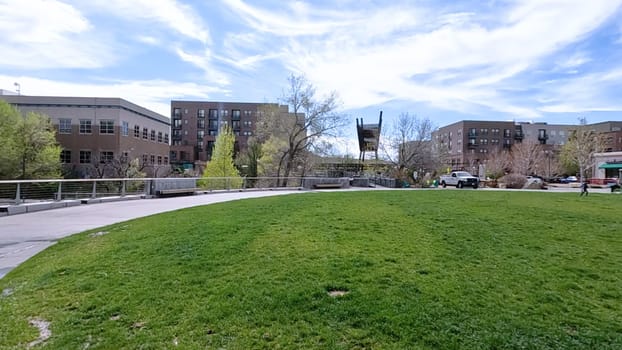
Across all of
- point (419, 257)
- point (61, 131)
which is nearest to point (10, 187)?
point (419, 257)

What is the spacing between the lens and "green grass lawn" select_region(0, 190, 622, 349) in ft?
11.4

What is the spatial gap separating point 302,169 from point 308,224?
3085cm

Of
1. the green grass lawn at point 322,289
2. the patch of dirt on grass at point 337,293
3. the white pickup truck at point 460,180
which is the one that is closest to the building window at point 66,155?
the white pickup truck at point 460,180

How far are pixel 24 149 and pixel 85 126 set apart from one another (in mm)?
21400

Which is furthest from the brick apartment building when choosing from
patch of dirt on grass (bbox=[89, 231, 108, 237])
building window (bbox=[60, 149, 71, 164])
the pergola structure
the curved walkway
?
patch of dirt on grass (bbox=[89, 231, 108, 237])

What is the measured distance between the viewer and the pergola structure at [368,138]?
178 feet

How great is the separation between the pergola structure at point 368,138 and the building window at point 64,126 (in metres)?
43.8

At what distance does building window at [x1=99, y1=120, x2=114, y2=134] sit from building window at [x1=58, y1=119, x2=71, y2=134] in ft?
15.4

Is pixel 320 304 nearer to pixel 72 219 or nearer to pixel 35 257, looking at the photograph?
pixel 35 257

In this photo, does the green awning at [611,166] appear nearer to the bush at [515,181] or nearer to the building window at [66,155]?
the bush at [515,181]

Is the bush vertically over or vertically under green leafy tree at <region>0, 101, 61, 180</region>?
under

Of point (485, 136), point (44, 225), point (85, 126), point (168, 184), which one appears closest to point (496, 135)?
point (485, 136)

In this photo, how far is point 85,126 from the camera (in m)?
56.4

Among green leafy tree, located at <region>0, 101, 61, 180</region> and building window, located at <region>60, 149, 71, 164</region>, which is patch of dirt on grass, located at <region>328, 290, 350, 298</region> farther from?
building window, located at <region>60, 149, 71, 164</region>
